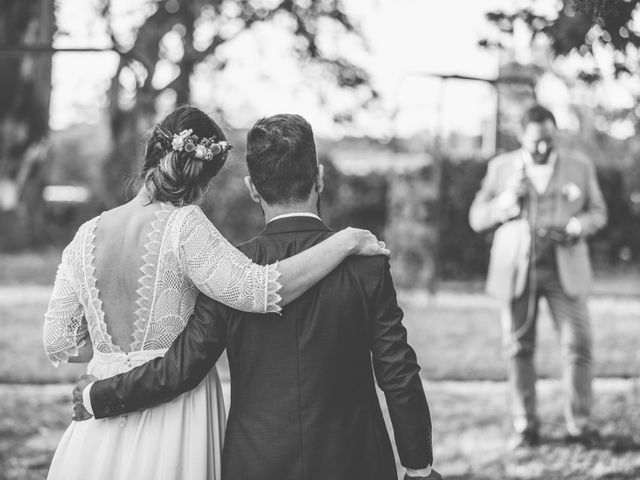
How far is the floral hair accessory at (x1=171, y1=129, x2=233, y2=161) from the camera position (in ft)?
9.06

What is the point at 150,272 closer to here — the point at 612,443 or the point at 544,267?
the point at 544,267

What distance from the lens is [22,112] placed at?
55.4 ft

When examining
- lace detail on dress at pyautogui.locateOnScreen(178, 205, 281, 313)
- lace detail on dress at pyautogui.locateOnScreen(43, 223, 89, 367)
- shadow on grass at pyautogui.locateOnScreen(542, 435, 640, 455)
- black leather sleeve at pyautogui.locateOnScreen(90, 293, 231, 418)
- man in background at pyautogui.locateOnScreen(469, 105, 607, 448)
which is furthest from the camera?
man in background at pyautogui.locateOnScreen(469, 105, 607, 448)

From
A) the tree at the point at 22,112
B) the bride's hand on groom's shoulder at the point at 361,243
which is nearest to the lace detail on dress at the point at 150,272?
the bride's hand on groom's shoulder at the point at 361,243

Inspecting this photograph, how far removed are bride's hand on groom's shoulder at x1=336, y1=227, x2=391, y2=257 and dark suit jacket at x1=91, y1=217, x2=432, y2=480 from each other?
0.10 feet

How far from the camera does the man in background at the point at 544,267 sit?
18.3 feet

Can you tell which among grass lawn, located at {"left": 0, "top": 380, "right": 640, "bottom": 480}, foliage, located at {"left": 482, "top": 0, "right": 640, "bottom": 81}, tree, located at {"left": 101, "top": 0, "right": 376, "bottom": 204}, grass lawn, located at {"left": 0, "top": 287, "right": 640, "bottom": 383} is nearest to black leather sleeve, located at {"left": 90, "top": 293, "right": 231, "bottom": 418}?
foliage, located at {"left": 482, "top": 0, "right": 640, "bottom": 81}

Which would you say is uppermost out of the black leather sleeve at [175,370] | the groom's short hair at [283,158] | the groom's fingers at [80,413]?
the groom's short hair at [283,158]

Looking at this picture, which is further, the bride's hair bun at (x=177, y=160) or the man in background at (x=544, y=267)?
the man in background at (x=544, y=267)

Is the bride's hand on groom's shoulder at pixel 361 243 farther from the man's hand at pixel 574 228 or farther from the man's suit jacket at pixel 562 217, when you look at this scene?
the man's hand at pixel 574 228

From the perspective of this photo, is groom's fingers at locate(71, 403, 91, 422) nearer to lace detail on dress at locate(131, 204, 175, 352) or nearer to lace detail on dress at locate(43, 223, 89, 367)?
lace detail on dress at locate(43, 223, 89, 367)

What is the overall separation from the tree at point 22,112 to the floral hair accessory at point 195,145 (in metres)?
13.9

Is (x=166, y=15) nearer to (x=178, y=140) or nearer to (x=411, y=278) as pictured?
(x=411, y=278)

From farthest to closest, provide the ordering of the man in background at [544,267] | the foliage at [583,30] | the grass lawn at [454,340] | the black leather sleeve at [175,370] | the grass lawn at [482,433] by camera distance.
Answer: the grass lawn at [454,340] → the man in background at [544,267] → the grass lawn at [482,433] → the foliage at [583,30] → the black leather sleeve at [175,370]
